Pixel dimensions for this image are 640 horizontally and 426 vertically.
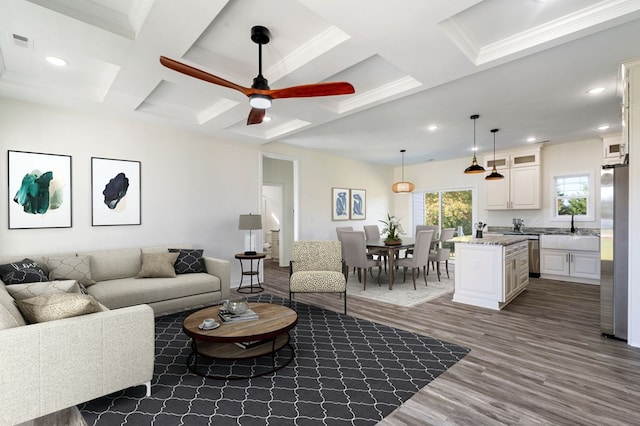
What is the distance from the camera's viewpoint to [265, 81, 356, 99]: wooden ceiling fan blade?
7.43ft

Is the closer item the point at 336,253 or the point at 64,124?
the point at 64,124

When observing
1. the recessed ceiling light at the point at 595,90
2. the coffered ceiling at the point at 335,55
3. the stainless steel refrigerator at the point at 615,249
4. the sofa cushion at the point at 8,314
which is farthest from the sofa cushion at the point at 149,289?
the recessed ceiling light at the point at 595,90

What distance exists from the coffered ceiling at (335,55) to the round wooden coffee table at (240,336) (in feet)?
7.53

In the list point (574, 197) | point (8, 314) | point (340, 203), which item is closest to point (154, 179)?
point (8, 314)

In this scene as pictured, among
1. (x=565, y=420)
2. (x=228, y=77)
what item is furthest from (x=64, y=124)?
(x=565, y=420)

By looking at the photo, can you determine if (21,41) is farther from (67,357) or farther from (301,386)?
(301,386)

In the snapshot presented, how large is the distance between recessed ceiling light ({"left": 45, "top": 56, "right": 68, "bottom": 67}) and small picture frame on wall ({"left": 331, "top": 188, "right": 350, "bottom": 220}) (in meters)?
5.26

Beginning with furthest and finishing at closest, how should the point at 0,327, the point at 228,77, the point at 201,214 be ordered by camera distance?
the point at 201,214, the point at 228,77, the point at 0,327

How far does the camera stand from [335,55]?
2682 mm

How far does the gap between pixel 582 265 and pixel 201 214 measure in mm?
6839

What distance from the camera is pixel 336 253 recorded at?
14.9 ft

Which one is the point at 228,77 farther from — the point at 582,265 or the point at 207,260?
the point at 582,265

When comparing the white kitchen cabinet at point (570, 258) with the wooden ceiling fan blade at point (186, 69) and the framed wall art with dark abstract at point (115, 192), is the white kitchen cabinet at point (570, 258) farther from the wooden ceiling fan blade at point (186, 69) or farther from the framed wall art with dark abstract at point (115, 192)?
the framed wall art with dark abstract at point (115, 192)

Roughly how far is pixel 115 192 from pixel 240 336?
3.20 metres
